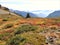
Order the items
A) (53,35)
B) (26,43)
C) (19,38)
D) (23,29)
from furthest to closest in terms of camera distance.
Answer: (23,29) < (53,35) < (19,38) < (26,43)

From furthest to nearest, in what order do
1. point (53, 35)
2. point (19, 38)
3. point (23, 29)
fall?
1. point (23, 29)
2. point (53, 35)
3. point (19, 38)

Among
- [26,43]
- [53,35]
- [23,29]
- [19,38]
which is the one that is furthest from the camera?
[23,29]

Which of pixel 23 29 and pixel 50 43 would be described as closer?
pixel 50 43

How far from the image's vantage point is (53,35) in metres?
30.5

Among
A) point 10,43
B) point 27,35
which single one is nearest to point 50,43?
point 27,35

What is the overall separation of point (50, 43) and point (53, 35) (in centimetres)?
210

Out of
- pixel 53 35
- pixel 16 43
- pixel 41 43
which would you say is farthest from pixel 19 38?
pixel 53 35

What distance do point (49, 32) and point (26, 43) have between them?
21.5ft

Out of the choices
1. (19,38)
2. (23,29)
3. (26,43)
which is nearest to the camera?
(26,43)

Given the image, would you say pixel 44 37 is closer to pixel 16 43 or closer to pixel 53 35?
pixel 53 35

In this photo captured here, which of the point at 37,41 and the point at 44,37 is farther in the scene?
the point at 44,37

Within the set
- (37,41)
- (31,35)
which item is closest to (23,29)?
(31,35)

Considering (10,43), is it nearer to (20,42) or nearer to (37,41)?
(20,42)

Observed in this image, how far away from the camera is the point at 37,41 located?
27719 millimetres
